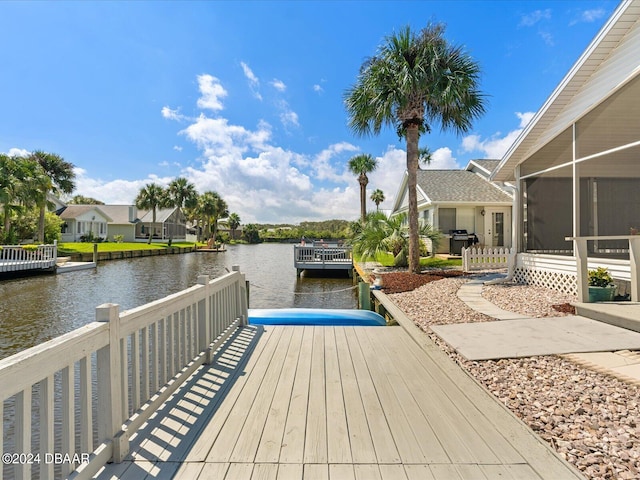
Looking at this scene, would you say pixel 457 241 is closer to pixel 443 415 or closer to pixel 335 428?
pixel 443 415

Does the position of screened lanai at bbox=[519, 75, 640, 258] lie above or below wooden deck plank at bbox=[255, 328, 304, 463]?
above

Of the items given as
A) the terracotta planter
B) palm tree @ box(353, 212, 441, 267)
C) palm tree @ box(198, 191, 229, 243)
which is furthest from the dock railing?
palm tree @ box(198, 191, 229, 243)

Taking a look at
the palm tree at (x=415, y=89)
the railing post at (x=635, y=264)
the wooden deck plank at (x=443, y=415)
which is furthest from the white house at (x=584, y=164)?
the wooden deck plank at (x=443, y=415)

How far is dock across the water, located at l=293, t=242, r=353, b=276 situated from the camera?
Result: 59.8 ft

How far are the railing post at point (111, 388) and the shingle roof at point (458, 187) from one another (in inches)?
640

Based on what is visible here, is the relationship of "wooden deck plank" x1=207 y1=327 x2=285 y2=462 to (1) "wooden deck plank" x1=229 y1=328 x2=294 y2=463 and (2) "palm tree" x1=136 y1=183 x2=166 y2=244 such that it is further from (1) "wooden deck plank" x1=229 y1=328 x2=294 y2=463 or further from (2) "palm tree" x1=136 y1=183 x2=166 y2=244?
(2) "palm tree" x1=136 y1=183 x2=166 y2=244

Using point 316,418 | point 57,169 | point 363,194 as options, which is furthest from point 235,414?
point 57,169

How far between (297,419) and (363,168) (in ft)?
108

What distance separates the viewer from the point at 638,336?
163 inches

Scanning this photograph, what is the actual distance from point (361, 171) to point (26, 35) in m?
27.4

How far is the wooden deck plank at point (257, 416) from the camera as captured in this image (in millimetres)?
2193

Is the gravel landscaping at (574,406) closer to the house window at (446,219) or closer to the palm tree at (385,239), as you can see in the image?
the palm tree at (385,239)

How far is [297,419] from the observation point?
2609 millimetres

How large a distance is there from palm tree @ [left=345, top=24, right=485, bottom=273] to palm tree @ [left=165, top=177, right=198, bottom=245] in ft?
124
